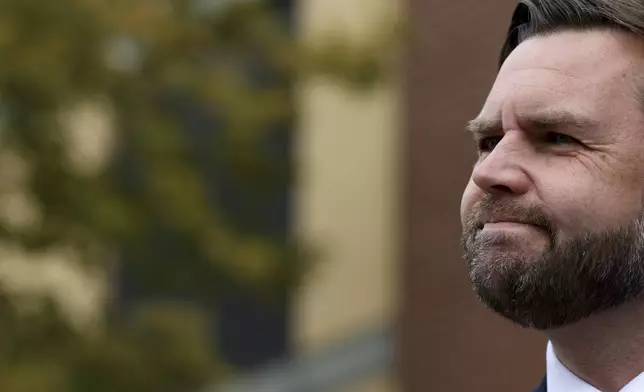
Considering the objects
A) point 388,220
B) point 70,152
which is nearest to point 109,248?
point 70,152

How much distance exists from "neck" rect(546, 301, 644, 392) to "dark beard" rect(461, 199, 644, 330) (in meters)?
0.03

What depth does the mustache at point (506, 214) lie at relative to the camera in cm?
213

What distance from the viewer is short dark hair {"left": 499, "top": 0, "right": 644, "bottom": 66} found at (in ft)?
7.19


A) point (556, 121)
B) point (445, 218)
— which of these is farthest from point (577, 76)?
point (445, 218)

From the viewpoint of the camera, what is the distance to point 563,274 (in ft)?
6.93

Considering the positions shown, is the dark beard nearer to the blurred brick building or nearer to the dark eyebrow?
the dark eyebrow

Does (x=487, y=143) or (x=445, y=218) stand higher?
(x=487, y=143)

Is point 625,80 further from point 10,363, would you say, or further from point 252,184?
point 252,184

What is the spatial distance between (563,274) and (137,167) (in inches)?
238

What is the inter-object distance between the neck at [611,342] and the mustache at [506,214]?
193mm

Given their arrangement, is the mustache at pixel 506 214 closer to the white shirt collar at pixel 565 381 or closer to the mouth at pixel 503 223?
the mouth at pixel 503 223

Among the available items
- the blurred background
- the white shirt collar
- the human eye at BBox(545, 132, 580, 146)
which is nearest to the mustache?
the human eye at BBox(545, 132, 580, 146)

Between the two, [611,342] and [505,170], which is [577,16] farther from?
[611,342]

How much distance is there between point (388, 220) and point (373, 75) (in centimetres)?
405
